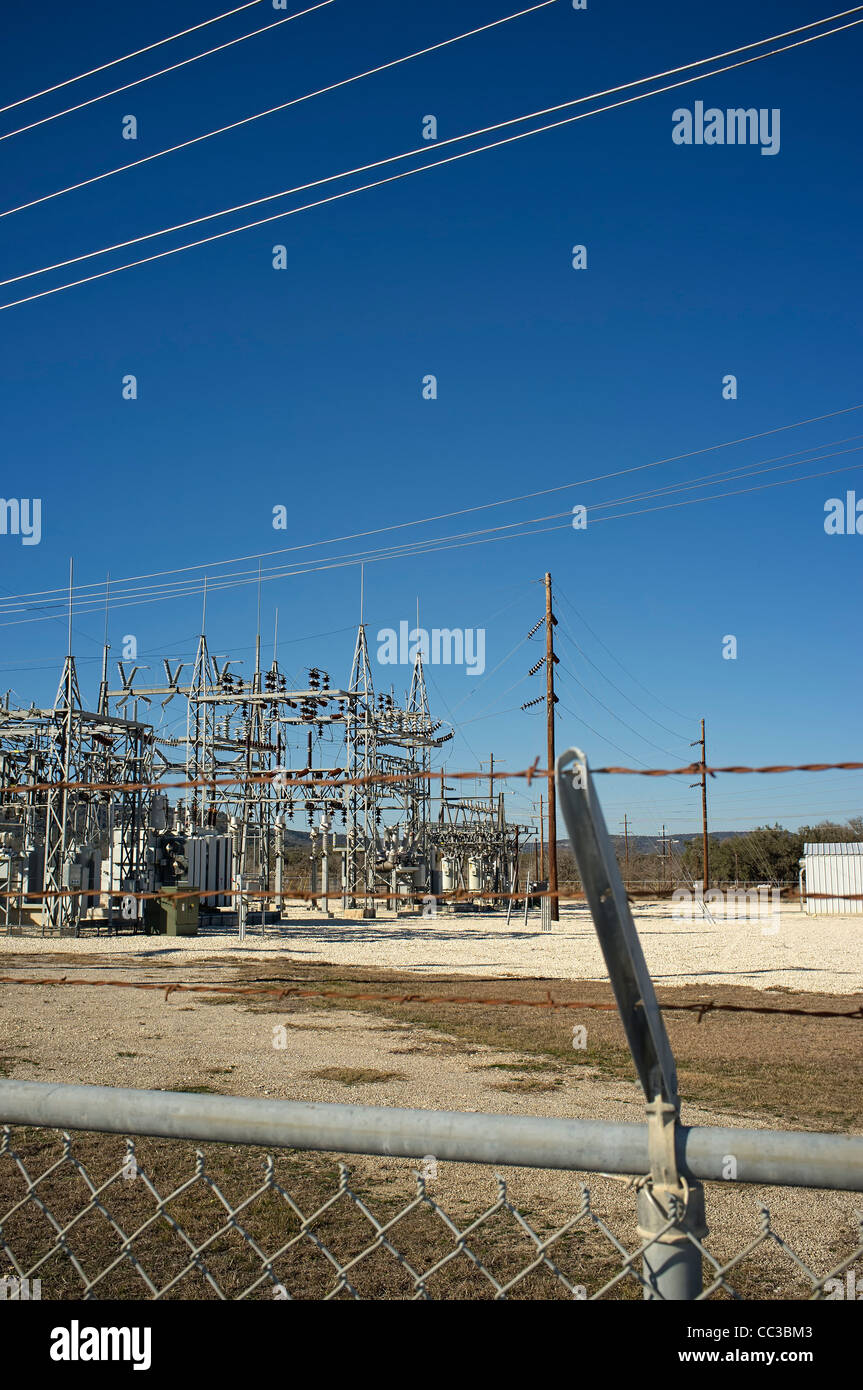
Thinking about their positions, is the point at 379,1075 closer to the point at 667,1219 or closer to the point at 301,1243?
the point at 301,1243

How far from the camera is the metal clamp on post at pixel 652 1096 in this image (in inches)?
74.4

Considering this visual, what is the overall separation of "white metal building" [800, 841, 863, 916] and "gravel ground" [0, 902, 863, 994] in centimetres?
676

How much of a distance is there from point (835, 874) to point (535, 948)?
23.0m

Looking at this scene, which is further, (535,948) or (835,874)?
(835,874)

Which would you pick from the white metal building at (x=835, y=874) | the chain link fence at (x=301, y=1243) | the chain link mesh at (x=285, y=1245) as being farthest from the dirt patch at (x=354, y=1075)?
the white metal building at (x=835, y=874)

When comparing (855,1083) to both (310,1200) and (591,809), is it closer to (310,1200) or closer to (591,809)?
(310,1200)

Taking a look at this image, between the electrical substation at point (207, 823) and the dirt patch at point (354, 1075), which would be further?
the electrical substation at point (207, 823)

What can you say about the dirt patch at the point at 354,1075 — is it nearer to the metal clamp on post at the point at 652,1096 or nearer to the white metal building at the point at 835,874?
the metal clamp on post at the point at 652,1096

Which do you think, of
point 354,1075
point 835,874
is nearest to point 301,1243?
point 354,1075

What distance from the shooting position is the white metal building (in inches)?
1662

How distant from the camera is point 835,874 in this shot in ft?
140

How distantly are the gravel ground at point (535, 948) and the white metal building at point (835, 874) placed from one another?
→ 22.2 feet

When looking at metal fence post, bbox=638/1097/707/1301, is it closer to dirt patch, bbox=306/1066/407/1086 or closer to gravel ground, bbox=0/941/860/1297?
gravel ground, bbox=0/941/860/1297

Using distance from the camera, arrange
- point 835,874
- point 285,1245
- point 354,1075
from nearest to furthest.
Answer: point 285,1245
point 354,1075
point 835,874
